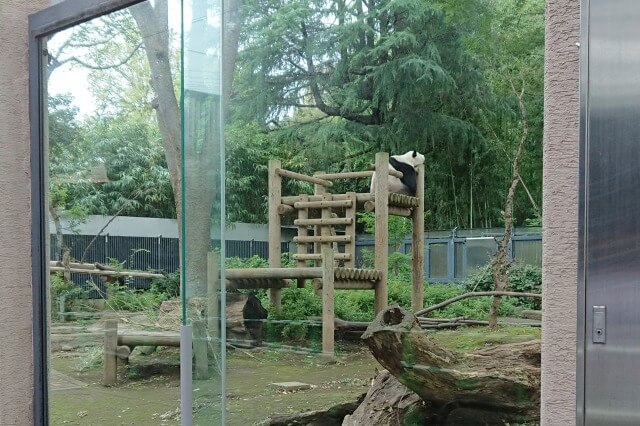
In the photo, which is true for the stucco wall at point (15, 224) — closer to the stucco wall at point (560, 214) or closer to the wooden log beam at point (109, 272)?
the wooden log beam at point (109, 272)

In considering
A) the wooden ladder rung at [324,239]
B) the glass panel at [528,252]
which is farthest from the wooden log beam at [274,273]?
the glass panel at [528,252]

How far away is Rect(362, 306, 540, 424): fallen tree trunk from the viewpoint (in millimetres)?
2602

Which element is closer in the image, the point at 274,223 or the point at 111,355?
the point at 274,223

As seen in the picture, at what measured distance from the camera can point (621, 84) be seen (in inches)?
75.8

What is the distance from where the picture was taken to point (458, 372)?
2736 mm

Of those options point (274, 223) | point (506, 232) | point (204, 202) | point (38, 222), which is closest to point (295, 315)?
point (274, 223)

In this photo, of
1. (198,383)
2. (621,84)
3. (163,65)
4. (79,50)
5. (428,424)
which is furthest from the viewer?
(79,50)

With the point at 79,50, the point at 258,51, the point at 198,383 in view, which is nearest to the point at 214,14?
the point at 258,51

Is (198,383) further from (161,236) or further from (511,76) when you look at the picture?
(511,76)

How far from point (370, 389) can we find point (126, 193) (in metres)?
1.49

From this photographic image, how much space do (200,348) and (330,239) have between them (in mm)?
727

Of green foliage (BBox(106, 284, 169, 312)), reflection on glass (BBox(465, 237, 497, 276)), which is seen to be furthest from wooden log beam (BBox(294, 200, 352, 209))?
green foliage (BBox(106, 284, 169, 312))

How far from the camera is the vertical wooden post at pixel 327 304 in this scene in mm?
3055

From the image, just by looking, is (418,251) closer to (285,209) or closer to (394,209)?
(394,209)
